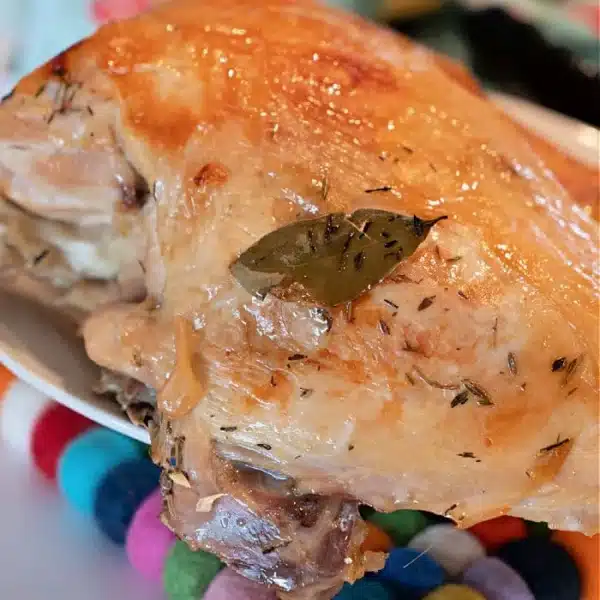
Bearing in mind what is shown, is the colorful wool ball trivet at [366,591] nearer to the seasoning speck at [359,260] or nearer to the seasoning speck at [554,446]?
the seasoning speck at [554,446]

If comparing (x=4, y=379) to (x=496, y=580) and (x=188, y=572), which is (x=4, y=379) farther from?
(x=496, y=580)

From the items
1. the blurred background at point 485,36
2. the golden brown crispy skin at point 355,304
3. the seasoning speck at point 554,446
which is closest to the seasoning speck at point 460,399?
the golden brown crispy skin at point 355,304

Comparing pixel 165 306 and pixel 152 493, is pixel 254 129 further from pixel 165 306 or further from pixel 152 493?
pixel 152 493

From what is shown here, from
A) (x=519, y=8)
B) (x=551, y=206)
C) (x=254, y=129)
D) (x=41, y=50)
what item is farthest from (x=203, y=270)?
(x=519, y=8)

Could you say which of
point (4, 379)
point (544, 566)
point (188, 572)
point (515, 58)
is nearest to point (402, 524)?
point (544, 566)

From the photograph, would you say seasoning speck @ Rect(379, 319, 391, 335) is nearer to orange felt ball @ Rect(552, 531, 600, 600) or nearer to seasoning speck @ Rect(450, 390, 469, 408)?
seasoning speck @ Rect(450, 390, 469, 408)

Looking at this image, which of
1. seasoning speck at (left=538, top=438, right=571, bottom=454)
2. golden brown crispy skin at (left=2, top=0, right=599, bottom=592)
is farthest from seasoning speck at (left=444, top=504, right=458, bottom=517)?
seasoning speck at (left=538, top=438, right=571, bottom=454)
